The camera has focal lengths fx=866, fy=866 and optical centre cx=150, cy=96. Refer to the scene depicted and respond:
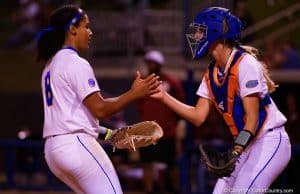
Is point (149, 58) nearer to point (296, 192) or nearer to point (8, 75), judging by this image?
point (296, 192)

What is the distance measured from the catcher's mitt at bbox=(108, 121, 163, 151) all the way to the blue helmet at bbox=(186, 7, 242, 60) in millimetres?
630

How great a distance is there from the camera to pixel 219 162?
6.14 metres

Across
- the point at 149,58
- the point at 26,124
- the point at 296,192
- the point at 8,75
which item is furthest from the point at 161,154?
the point at 8,75

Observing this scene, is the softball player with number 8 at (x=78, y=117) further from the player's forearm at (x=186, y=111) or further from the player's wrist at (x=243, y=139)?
the player's wrist at (x=243, y=139)

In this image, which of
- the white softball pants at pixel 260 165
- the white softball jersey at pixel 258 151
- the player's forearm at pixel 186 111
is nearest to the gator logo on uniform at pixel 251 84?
the white softball jersey at pixel 258 151

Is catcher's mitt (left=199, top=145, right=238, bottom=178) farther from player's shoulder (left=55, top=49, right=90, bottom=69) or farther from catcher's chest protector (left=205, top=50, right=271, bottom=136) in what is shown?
player's shoulder (left=55, top=49, right=90, bottom=69)

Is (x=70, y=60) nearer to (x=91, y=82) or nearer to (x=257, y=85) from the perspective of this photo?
(x=91, y=82)

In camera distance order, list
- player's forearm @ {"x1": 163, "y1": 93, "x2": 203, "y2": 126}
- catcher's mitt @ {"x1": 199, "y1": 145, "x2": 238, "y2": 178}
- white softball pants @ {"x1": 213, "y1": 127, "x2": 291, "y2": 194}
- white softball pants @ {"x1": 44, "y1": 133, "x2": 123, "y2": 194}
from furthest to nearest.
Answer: player's forearm @ {"x1": 163, "y1": 93, "x2": 203, "y2": 126}
white softball pants @ {"x1": 213, "y1": 127, "x2": 291, "y2": 194}
white softball pants @ {"x1": 44, "y1": 133, "x2": 123, "y2": 194}
catcher's mitt @ {"x1": 199, "y1": 145, "x2": 238, "y2": 178}

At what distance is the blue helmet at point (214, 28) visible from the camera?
21.1 feet

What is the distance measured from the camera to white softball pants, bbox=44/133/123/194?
6.16 metres

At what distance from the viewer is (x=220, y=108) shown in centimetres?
654

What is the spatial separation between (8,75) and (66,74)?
9.21 metres

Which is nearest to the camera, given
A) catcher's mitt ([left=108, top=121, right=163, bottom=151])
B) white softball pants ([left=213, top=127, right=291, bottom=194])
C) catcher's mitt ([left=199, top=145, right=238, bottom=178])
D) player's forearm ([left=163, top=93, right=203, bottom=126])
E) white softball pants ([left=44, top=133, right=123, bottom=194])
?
catcher's mitt ([left=199, top=145, right=238, bottom=178])

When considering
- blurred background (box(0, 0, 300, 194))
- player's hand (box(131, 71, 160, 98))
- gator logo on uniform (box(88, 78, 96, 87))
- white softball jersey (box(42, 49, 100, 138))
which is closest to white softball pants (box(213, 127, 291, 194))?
player's hand (box(131, 71, 160, 98))
